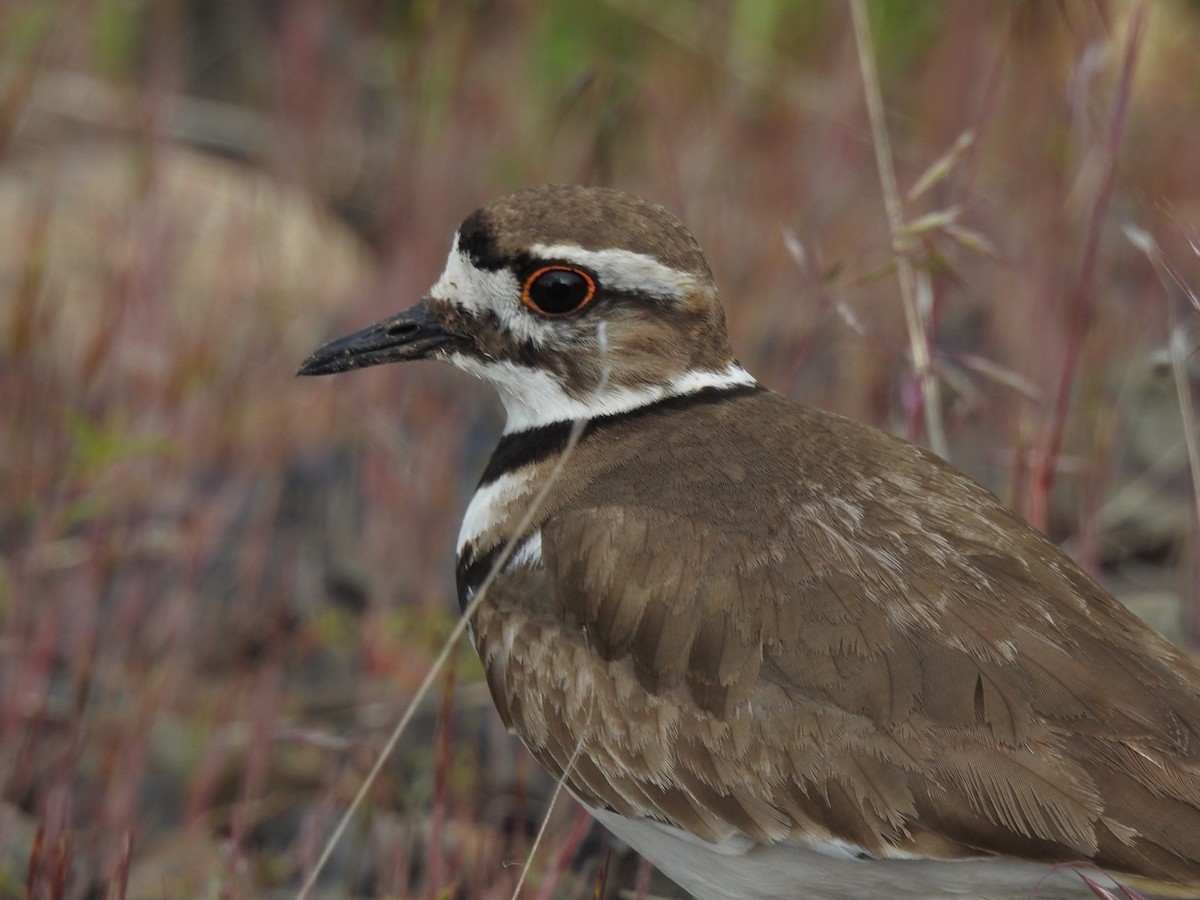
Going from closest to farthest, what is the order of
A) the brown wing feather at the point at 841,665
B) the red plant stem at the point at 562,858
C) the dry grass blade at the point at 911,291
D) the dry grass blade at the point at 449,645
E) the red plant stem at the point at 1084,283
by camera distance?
the brown wing feather at the point at 841,665
the dry grass blade at the point at 449,645
the red plant stem at the point at 562,858
the red plant stem at the point at 1084,283
the dry grass blade at the point at 911,291

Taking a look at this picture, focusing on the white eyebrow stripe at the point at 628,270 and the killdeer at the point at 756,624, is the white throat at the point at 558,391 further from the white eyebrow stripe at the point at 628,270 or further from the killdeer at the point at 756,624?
the white eyebrow stripe at the point at 628,270

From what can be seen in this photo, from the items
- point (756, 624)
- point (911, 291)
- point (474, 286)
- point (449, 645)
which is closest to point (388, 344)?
point (474, 286)

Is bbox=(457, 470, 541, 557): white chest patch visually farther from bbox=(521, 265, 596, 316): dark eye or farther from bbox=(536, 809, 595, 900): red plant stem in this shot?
bbox=(536, 809, 595, 900): red plant stem

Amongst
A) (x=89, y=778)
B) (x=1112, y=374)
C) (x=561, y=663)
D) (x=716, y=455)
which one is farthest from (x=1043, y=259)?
(x=89, y=778)

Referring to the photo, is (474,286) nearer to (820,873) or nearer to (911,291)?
(911,291)

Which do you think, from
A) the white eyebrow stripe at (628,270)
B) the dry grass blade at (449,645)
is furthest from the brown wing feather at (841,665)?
the white eyebrow stripe at (628,270)

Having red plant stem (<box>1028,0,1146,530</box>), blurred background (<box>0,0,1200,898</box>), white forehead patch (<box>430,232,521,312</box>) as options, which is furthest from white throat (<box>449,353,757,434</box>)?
red plant stem (<box>1028,0,1146,530</box>)
